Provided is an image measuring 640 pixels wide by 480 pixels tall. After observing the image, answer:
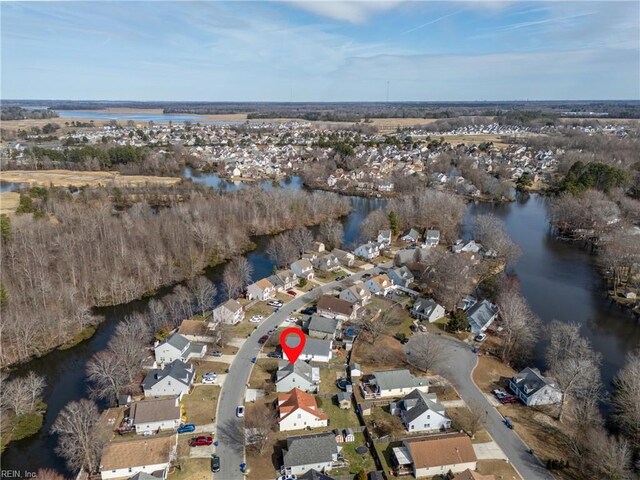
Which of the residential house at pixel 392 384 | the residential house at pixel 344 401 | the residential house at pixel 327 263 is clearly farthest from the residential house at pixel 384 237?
the residential house at pixel 344 401

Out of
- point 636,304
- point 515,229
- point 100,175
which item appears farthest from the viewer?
point 100,175

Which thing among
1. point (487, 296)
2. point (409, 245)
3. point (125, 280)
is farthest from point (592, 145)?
point (125, 280)

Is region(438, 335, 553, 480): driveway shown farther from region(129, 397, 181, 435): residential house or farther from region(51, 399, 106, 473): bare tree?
region(51, 399, 106, 473): bare tree

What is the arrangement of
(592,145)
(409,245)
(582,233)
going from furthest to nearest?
1. (592,145)
2. (582,233)
3. (409,245)

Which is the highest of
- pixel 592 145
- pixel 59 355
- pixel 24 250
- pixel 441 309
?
pixel 592 145

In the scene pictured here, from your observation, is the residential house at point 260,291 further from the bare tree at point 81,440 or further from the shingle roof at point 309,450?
the shingle roof at point 309,450

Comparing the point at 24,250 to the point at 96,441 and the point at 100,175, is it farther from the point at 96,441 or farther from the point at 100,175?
the point at 100,175

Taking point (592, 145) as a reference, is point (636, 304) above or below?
below
